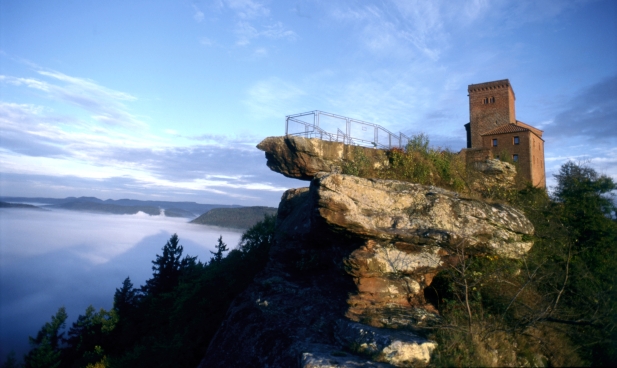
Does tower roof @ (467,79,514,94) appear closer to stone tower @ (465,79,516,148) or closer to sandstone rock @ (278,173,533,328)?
stone tower @ (465,79,516,148)

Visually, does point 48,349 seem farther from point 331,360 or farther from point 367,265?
point 331,360

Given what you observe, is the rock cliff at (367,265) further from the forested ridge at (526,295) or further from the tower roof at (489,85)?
the tower roof at (489,85)

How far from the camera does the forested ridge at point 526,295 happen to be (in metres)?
5.84

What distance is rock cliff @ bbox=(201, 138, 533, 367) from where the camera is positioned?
778cm

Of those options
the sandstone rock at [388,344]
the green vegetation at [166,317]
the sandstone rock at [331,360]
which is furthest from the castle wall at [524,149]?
the sandstone rock at [331,360]

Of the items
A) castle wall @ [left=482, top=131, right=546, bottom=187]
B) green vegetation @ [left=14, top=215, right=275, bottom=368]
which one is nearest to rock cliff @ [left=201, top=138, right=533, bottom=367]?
green vegetation @ [left=14, top=215, right=275, bottom=368]

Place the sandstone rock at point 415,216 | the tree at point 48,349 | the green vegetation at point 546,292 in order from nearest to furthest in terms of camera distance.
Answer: the green vegetation at point 546,292
the sandstone rock at point 415,216
the tree at point 48,349

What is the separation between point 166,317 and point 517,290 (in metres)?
20.4

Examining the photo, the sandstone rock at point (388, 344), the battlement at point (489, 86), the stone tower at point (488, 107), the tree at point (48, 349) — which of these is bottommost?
the tree at point (48, 349)

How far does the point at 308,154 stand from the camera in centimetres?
1217

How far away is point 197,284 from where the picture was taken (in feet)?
60.6

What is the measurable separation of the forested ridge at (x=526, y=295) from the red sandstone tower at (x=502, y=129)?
20.6 meters

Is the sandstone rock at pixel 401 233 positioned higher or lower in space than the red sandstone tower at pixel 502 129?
lower

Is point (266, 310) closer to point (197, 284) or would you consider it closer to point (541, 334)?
point (541, 334)
